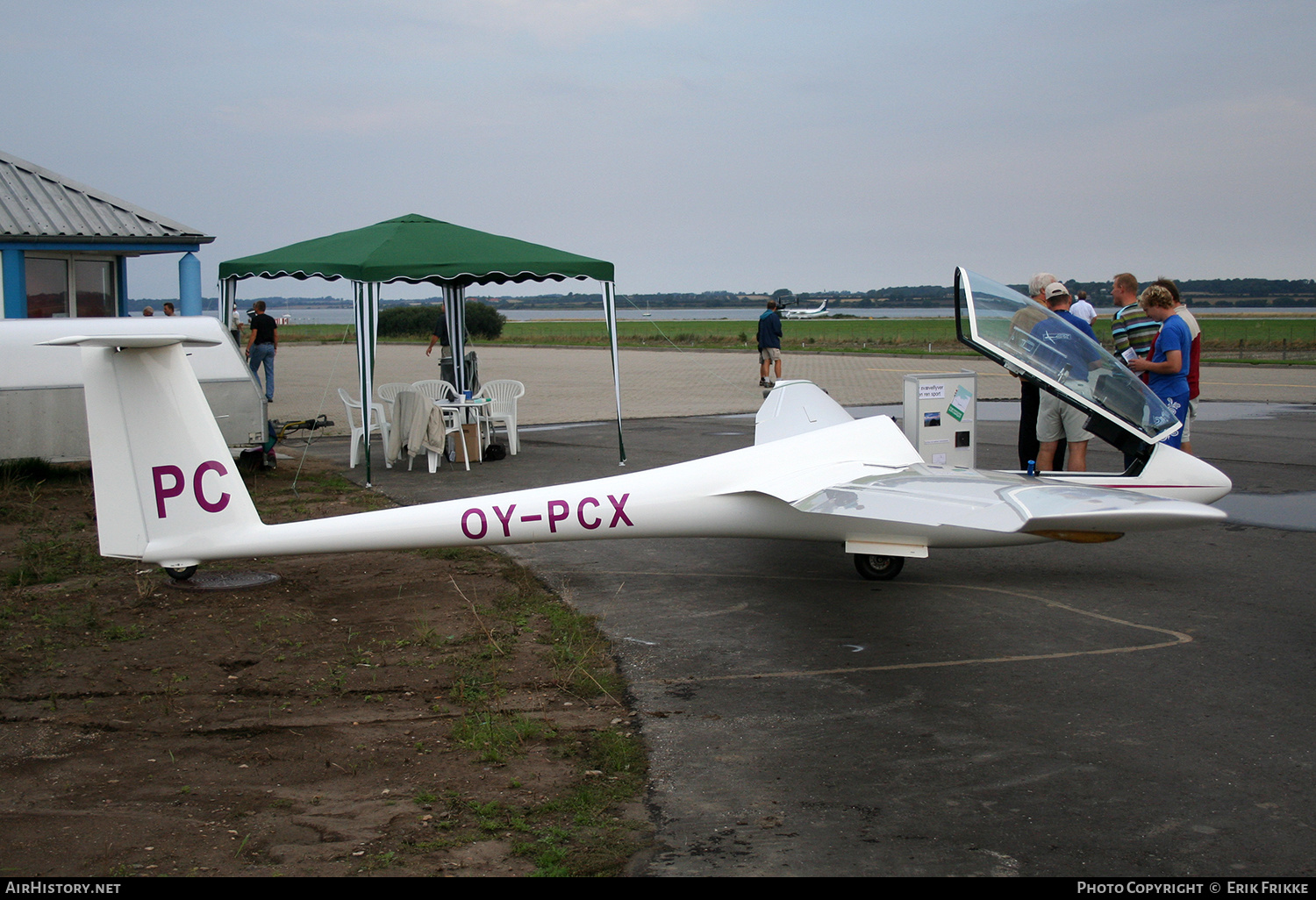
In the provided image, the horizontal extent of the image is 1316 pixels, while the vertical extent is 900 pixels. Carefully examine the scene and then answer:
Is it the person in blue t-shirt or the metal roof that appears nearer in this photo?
the person in blue t-shirt

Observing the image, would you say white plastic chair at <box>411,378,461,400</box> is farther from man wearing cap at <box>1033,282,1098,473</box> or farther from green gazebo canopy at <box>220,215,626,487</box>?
man wearing cap at <box>1033,282,1098,473</box>

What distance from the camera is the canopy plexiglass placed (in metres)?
6.64

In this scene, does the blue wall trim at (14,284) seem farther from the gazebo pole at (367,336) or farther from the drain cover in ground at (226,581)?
the drain cover in ground at (226,581)

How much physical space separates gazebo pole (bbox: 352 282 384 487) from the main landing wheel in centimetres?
595

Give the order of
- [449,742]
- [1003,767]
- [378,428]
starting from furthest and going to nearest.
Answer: [378,428] → [449,742] → [1003,767]

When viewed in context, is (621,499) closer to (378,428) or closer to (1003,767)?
(1003,767)

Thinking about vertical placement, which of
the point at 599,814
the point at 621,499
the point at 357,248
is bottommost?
the point at 599,814

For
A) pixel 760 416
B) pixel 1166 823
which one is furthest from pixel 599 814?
pixel 760 416

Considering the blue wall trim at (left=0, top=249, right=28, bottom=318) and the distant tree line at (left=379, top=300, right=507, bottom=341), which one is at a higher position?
the distant tree line at (left=379, top=300, right=507, bottom=341)

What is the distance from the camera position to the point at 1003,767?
12.9 ft

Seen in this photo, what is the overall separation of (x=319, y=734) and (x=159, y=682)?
1.21 meters

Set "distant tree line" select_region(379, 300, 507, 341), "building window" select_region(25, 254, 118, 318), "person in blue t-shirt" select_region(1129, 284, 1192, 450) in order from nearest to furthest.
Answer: "person in blue t-shirt" select_region(1129, 284, 1192, 450) → "building window" select_region(25, 254, 118, 318) → "distant tree line" select_region(379, 300, 507, 341)

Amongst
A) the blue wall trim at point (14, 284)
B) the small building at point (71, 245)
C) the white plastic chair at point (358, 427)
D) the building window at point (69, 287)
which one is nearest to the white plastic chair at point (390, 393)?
the white plastic chair at point (358, 427)

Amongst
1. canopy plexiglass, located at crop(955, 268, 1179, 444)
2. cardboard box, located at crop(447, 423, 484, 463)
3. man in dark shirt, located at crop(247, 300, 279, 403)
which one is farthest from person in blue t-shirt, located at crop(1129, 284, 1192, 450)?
man in dark shirt, located at crop(247, 300, 279, 403)
